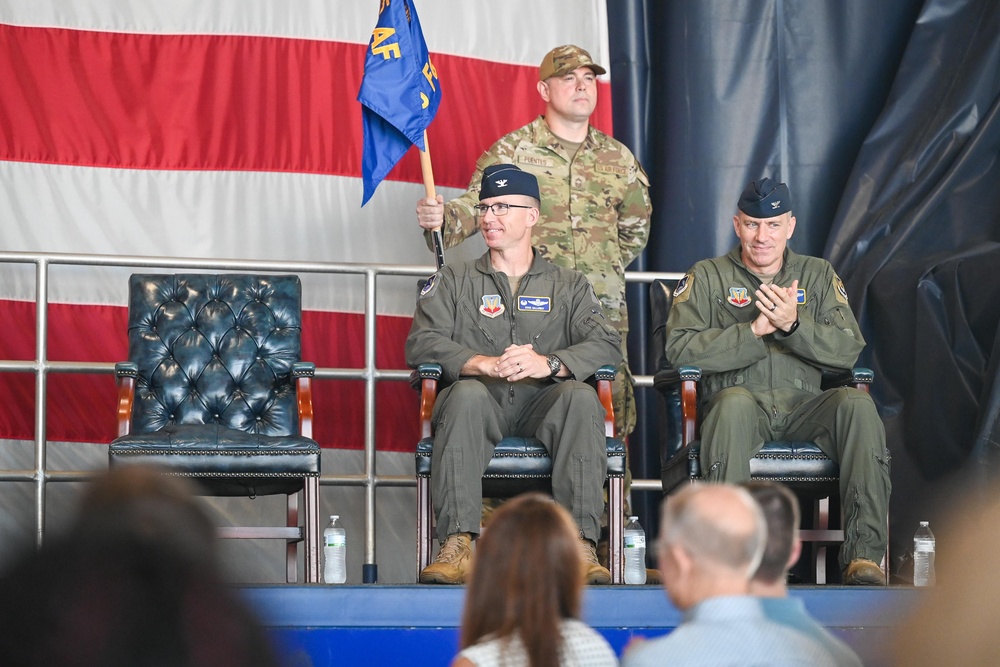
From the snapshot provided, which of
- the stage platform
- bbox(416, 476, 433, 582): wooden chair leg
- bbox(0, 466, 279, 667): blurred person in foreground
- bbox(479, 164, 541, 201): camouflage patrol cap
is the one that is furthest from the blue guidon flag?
bbox(0, 466, 279, 667): blurred person in foreground

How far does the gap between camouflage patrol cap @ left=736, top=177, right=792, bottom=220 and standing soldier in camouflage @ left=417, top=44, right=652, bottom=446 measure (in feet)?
2.10

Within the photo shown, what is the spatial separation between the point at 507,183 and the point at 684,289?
66 centimetres

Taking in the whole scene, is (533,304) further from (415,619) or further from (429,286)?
(415,619)

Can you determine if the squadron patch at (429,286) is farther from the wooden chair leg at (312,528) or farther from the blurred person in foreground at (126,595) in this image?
the blurred person in foreground at (126,595)

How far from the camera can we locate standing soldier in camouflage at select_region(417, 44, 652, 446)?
453 cm

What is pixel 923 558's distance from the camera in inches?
146

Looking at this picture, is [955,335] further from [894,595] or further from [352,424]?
[352,424]

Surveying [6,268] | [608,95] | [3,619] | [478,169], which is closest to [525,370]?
[478,169]

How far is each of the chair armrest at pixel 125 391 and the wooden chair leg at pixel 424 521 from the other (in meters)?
0.87

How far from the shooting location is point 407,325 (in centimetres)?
507

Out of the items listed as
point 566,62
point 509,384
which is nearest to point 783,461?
point 509,384

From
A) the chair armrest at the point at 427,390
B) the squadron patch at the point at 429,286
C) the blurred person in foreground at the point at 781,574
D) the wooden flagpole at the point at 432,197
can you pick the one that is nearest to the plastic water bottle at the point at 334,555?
the chair armrest at the point at 427,390

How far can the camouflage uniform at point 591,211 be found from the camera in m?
4.53

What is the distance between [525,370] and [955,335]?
1.46 meters
